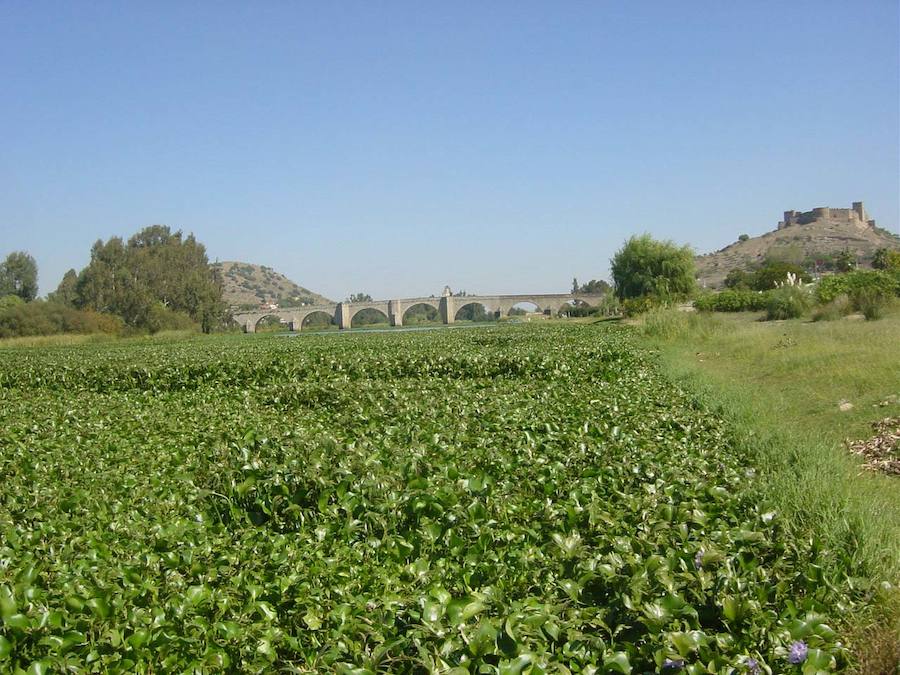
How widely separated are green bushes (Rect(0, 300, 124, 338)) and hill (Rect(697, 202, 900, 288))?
93.5m

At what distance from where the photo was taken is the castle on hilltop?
153 m

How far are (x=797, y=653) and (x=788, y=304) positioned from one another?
32.1 meters

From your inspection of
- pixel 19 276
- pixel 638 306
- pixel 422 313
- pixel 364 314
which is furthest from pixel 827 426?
pixel 364 314

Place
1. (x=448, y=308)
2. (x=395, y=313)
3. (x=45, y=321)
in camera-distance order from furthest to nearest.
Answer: (x=448, y=308) → (x=395, y=313) → (x=45, y=321)

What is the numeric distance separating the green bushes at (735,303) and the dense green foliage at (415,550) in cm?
3386

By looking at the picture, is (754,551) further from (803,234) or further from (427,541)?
(803,234)

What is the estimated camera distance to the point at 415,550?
14.9 feet

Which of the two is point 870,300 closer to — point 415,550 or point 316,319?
point 415,550

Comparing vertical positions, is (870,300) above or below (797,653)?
above

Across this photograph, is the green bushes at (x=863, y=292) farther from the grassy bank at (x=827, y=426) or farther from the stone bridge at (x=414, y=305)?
the stone bridge at (x=414, y=305)

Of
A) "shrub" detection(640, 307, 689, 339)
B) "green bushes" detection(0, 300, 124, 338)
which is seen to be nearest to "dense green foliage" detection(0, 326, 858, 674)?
"shrub" detection(640, 307, 689, 339)

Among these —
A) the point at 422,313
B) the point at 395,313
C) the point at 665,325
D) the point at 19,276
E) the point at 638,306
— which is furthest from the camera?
the point at 422,313

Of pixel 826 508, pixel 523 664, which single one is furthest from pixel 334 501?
pixel 826 508

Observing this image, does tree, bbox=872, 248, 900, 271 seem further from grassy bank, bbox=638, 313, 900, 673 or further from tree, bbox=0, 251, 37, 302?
tree, bbox=0, 251, 37, 302
